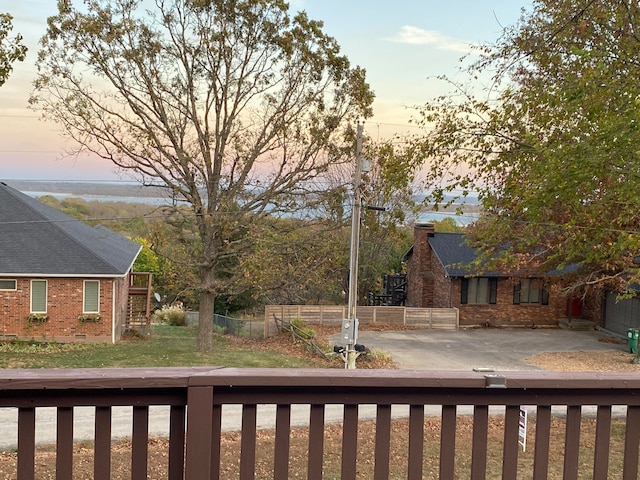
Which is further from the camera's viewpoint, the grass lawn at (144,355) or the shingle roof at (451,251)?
the shingle roof at (451,251)

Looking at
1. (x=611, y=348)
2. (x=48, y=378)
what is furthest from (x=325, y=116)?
(x=48, y=378)

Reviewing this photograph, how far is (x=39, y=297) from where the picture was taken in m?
23.2

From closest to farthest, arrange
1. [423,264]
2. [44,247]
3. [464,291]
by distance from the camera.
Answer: [44,247] < [464,291] < [423,264]

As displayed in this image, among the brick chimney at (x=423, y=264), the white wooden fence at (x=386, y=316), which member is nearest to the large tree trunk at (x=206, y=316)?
the white wooden fence at (x=386, y=316)

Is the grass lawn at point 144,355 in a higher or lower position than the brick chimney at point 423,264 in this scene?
lower

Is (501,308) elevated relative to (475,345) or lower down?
elevated

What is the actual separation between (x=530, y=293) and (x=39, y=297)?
2327cm

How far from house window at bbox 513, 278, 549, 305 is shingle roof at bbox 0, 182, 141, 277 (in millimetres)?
19327

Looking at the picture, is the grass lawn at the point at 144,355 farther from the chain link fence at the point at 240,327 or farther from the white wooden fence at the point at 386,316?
the white wooden fence at the point at 386,316

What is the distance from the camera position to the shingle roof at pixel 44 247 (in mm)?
23109

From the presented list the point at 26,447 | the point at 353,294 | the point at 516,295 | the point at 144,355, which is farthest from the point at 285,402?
the point at 516,295

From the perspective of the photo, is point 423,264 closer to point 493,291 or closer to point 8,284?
point 493,291

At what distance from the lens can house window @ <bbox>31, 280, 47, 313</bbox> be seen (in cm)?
2312

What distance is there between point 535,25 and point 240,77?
43.7ft
